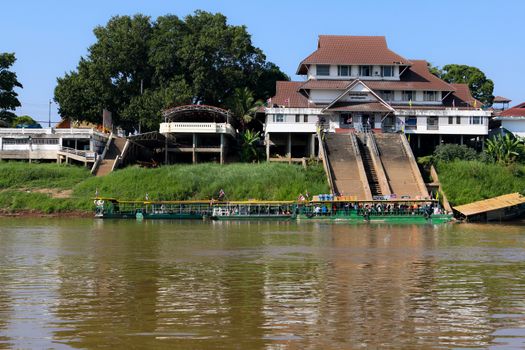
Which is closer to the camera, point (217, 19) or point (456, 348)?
point (456, 348)

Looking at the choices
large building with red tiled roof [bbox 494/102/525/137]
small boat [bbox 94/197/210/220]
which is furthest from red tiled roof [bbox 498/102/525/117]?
small boat [bbox 94/197/210/220]

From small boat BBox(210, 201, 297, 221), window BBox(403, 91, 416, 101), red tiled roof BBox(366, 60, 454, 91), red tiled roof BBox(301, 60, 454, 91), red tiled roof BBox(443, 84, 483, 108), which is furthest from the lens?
window BBox(403, 91, 416, 101)

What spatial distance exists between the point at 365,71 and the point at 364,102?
498 cm

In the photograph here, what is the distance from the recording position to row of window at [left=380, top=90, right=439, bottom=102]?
6656 cm

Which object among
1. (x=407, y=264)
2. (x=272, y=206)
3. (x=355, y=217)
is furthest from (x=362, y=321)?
(x=272, y=206)

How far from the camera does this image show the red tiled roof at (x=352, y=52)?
67375mm

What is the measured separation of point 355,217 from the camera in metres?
46.6

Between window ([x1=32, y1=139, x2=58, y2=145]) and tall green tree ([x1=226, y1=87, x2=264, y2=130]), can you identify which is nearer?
window ([x1=32, y1=139, x2=58, y2=145])

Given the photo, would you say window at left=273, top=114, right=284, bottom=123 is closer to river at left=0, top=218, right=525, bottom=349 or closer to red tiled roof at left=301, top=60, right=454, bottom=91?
red tiled roof at left=301, top=60, right=454, bottom=91

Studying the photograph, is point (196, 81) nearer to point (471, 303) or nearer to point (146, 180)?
point (146, 180)

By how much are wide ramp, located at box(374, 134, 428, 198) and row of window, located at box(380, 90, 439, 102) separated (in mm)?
7206

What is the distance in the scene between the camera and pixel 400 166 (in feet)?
180

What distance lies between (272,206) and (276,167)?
6.94 m

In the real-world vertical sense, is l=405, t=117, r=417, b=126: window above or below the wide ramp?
above
